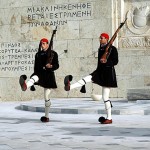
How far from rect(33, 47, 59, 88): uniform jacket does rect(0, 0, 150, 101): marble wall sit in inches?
266

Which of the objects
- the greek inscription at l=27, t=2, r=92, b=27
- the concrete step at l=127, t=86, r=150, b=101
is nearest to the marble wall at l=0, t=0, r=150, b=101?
the greek inscription at l=27, t=2, r=92, b=27

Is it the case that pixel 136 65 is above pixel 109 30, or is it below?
below

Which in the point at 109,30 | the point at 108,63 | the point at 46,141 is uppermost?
the point at 109,30

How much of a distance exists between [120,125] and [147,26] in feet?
26.6

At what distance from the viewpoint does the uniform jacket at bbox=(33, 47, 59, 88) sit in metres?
10.3

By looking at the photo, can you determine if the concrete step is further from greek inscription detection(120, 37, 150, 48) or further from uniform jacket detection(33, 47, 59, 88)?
uniform jacket detection(33, 47, 59, 88)

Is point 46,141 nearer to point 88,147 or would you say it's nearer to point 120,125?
point 88,147

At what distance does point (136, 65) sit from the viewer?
16891 mm

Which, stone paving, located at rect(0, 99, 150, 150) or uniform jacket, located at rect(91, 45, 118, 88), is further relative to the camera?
uniform jacket, located at rect(91, 45, 118, 88)

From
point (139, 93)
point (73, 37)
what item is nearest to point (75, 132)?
point (139, 93)

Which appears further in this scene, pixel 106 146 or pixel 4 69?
pixel 4 69

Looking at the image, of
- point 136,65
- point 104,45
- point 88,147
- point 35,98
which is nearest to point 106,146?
point 88,147

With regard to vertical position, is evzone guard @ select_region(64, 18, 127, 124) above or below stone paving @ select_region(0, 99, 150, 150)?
above

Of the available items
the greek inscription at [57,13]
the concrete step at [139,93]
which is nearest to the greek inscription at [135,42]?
the greek inscription at [57,13]
